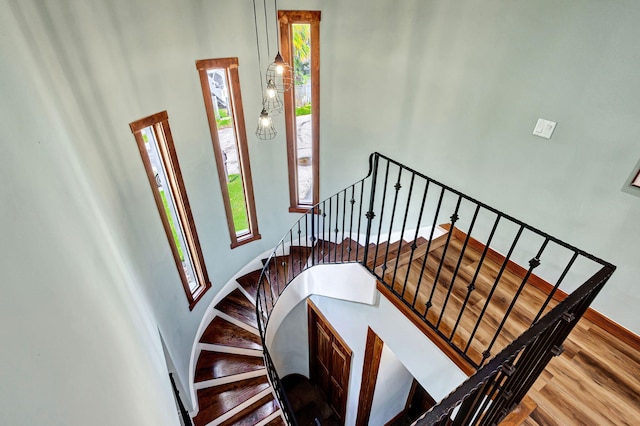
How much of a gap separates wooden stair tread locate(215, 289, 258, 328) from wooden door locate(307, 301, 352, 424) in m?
0.93

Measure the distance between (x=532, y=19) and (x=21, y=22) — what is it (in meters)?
3.42

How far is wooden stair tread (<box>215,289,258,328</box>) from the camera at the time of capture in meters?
4.77

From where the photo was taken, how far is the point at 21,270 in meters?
0.69

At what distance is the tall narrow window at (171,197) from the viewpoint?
121 inches

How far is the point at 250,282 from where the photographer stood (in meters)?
5.09

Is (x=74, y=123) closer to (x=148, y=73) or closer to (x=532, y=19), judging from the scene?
(x=148, y=73)

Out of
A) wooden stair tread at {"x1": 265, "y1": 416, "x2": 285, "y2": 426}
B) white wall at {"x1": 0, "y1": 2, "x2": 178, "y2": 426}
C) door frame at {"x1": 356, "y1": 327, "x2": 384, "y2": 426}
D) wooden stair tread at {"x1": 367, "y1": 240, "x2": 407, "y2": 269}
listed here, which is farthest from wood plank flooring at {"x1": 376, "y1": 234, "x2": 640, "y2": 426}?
wooden stair tread at {"x1": 265, "y1": 416, "x2": 285, "y2": 426}

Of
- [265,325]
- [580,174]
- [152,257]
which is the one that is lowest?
[265,325]

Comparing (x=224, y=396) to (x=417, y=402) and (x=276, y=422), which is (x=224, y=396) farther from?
(x=417, y=402)

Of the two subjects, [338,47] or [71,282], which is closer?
[71,282]

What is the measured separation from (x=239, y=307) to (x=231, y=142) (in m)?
2.45

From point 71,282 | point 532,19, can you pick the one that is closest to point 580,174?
point 532,19

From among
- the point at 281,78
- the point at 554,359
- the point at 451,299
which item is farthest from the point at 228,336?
the point at 554,359

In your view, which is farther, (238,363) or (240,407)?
(238,363)
